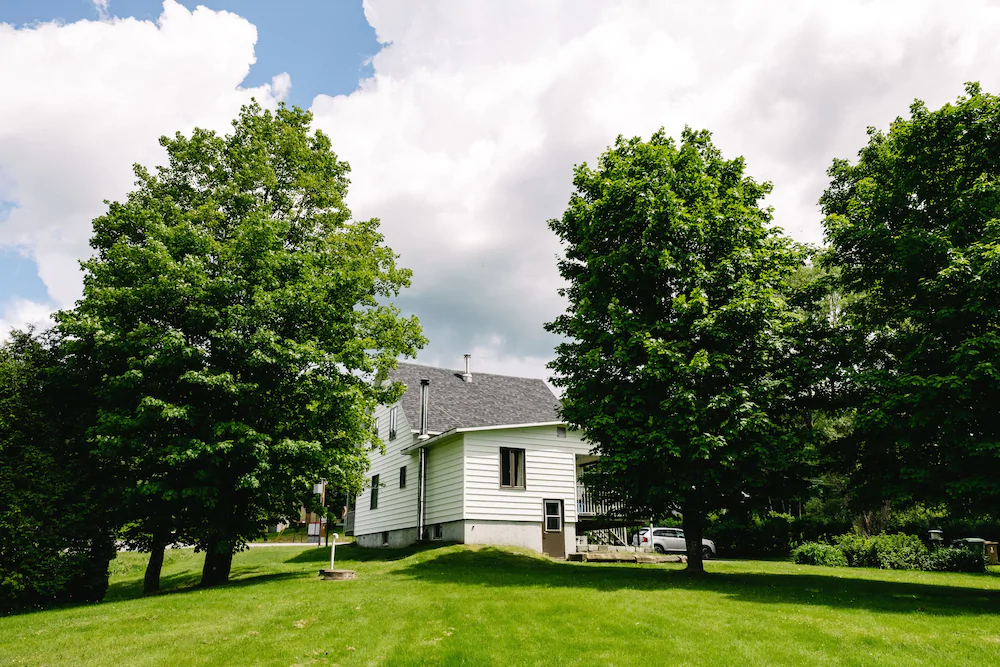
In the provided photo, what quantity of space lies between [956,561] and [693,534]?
45.7ft

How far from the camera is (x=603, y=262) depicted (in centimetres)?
1800

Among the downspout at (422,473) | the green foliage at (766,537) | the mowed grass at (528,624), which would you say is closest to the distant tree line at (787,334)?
the mowed grass at (528,624)

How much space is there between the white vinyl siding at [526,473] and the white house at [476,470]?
0.04m

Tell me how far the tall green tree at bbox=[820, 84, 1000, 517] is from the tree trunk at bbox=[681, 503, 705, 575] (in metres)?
4.11

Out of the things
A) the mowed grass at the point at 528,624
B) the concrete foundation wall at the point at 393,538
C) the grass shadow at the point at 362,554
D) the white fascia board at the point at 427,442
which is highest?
the white fascia board at the point at 427,442

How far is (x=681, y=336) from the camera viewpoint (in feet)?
56.6

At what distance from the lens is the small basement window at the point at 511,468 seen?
83.8ft

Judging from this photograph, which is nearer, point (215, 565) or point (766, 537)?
point (215, 565)

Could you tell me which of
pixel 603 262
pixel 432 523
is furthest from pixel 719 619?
pixel 432 523

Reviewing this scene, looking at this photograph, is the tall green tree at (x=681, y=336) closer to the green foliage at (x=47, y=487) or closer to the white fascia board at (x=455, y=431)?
the white fascia board at (x=455, y=431)

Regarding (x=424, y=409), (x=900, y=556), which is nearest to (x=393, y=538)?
(x=424, y=409)

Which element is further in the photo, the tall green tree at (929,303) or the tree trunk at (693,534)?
the tree trunk at (693,534)

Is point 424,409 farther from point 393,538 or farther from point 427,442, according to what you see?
point 393,538

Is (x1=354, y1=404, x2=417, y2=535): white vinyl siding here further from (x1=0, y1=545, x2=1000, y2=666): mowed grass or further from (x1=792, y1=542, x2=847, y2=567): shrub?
(x1=792, y1=542, x2=847, y2=567): shrub
